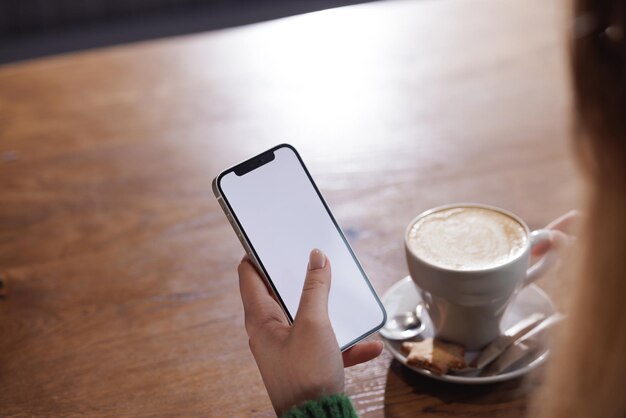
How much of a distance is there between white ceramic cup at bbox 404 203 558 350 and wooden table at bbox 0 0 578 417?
5 centimetres

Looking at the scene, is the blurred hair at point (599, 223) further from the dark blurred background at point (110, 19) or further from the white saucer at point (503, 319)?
the dark blurred background at point (110, 19)

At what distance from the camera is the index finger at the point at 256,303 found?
2.31 ft

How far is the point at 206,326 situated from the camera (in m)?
0.83

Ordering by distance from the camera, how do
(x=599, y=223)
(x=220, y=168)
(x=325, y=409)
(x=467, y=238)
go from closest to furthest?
1. (x=599, y=223)
2. (x=325, y=409)
3. (x=467, y=238)
4. (x=220, y=168)

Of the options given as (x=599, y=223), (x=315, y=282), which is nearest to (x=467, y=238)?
(x=315, y=282)

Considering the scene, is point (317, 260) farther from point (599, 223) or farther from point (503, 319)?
point (599, 223)

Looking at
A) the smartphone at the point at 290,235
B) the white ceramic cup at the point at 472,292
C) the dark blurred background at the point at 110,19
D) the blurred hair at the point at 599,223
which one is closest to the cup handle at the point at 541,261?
the white ceramic cup at the point at 472,292

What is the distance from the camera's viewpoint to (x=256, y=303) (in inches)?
28.4

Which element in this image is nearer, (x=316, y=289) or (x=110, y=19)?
(x=316, y=289)

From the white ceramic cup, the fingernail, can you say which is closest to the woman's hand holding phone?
the fingernail

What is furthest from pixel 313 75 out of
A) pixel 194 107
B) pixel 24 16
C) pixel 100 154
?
pixel 24 16

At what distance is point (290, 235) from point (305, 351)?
0.47ft

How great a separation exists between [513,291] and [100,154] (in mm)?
720

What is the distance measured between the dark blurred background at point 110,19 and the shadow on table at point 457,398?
2.13 meters
